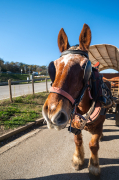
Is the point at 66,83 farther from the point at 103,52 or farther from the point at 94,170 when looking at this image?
the point at 103,52

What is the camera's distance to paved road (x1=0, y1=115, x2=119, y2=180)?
2131 millimetres

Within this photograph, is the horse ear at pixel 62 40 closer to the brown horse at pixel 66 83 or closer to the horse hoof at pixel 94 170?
the brown horse at pixel 66 83

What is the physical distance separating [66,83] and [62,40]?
0.94 meters

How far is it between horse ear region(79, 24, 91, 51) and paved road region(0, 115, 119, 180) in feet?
7.42

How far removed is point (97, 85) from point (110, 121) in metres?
3.30

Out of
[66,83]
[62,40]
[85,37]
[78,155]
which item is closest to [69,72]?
[66,83]

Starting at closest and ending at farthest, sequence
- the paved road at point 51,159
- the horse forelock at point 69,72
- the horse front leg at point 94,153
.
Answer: the horse forelock at point 69,72, the horse front leg at point 94,153, the paved road at point 51,159

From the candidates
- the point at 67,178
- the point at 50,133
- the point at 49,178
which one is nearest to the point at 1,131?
Answer: the point at 50,133

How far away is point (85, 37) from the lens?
5.32ft

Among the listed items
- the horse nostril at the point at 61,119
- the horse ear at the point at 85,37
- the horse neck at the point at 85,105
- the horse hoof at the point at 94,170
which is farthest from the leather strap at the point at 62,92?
the horse hoof at the point at 94,170

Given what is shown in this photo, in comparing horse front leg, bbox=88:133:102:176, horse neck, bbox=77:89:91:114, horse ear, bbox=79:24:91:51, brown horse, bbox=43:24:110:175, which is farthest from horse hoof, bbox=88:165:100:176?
horse ear, bbox=79:24:91:51

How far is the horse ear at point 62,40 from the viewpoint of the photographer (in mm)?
1784

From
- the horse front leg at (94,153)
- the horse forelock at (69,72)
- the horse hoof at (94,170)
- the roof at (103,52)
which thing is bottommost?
the horse hoof at (94,170)

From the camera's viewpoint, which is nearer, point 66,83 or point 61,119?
point 61,119
